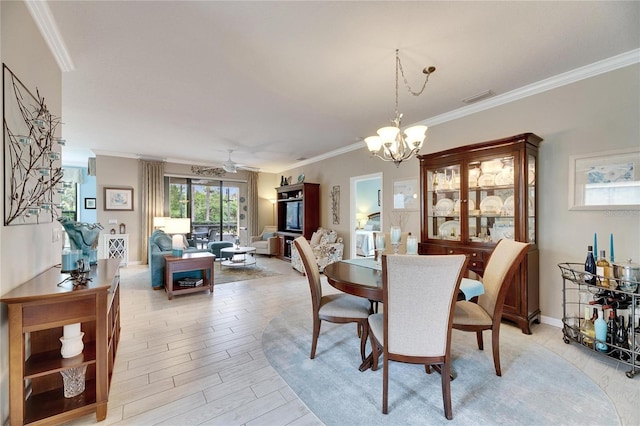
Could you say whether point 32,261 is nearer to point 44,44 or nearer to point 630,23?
point 44,44

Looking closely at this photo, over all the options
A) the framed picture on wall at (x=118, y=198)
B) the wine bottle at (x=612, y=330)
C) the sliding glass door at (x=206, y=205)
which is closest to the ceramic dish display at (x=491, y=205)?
the wine bottle at (x=612, y=330)

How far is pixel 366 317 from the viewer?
6.87ft

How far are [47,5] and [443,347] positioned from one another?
11.2 feet

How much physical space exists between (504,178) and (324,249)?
11.0ft

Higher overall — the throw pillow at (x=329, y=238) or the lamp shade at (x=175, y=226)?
the lamp shade at (x=175, y=226)

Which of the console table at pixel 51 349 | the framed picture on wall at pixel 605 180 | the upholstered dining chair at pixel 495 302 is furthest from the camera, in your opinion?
the framed picture on wall at pixel 605 180

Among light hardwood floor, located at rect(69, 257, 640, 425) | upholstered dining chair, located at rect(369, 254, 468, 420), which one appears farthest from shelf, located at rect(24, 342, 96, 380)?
upholstered dining chair, located at rect(369, 254, 468, 420)

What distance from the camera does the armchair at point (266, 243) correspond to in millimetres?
7398

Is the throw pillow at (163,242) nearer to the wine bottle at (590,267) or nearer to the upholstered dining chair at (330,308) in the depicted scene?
the upholstered dining chair at (330,308)

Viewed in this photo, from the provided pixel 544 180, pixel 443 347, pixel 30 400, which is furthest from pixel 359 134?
pixel 30 400

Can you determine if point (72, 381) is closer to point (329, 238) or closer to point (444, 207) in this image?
point (444, 207)

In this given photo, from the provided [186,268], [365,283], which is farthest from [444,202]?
[186,268]

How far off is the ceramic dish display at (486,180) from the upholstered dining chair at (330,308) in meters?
2.10

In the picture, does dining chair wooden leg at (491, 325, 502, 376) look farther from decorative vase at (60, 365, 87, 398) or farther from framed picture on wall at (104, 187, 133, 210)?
framed picture on wall at (104, 187, 133, 210)
